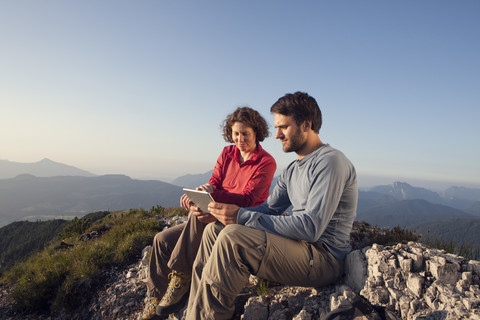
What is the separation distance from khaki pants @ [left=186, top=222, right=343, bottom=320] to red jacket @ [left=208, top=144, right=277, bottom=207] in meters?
1.37

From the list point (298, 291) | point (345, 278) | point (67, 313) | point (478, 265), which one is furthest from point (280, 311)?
point (67, 313)

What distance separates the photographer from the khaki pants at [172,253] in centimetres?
373

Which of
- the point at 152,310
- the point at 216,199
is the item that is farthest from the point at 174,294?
the point at 216,199

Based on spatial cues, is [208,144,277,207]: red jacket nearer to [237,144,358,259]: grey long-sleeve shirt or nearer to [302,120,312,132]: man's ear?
[237,144,358,259]: grey long-sleeve shirt

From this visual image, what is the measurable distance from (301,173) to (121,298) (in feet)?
13.0

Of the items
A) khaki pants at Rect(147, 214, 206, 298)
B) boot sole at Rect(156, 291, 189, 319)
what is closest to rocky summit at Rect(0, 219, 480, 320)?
boot sole at Rect(156, 291, 189, 319)

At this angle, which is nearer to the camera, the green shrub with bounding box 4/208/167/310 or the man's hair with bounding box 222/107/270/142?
the man's hair with bounding box 222/107/270/142

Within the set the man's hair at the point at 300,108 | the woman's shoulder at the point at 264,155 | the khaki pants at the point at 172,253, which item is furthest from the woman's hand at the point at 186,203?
the man's hair at the point at 300,108

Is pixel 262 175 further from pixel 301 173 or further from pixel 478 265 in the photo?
pixel 478 265

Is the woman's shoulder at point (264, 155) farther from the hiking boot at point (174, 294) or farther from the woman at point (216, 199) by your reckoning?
the hiking boot at point (174, 294)

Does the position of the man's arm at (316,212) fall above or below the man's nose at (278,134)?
below

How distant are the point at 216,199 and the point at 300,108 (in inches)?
75.7

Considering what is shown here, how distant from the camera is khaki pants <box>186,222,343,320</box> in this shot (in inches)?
103

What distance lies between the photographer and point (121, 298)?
4824 millimetres
